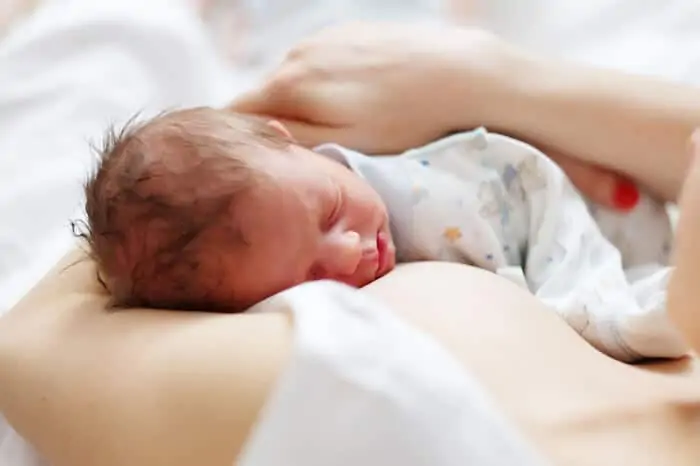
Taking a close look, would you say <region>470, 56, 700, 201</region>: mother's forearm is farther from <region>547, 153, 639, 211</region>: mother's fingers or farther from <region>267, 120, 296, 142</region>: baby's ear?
<region>267, 120, 296, 142</region>: baby's ear

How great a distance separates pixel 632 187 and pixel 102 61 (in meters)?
0.56

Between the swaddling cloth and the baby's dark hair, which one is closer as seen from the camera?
the baby's dark hair

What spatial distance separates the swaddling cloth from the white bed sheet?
10.6 inches

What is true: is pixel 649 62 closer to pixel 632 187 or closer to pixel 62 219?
pixel 632 187

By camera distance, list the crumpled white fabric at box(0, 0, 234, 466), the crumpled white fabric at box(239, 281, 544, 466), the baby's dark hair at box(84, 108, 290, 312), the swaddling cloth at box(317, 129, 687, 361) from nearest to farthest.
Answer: the crumpled white fabric at box(239, 281, 544, 466) → the baby's dark hair at box(84, 108, 290, 312) → the swaddling cloth at box(317, 129, 687, 361) → the crumpled white fabric at box(0, 0, 234, 466)

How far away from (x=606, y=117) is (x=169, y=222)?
0.40 meters

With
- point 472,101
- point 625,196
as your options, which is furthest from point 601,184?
point 472,101

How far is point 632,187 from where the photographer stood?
95 centimetres

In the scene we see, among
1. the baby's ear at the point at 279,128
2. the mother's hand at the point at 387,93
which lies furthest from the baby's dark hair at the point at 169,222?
the mother's hand at the point at 387,93

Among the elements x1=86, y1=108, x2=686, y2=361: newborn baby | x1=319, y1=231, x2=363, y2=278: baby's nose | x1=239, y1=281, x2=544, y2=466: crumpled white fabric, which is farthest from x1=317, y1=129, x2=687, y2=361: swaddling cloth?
x1=239, y1=281, x2=544, y2=466: crumpled white fabric

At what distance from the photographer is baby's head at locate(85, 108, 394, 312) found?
733mm

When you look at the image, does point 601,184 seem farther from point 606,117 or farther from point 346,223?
point 346,223

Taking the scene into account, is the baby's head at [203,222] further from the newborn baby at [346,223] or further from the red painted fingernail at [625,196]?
the red painted fingernail at [625,196]

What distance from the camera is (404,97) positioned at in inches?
37.6
